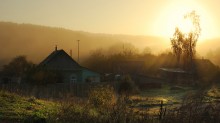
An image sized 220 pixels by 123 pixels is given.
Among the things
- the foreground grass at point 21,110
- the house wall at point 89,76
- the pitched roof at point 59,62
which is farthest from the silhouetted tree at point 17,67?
the foreground grass at point 21,110

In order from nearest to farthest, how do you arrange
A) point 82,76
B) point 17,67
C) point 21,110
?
point 21,110 < point 82,76 < point 17,67

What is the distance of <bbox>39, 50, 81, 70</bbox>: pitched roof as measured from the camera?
58062 mm

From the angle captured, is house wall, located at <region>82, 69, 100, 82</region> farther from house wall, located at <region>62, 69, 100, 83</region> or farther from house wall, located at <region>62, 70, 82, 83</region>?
house wall, located at <region>62, 70, 82, 83</region>

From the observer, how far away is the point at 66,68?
195 ft

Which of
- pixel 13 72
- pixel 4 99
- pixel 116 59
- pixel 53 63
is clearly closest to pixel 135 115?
pixel 4 99

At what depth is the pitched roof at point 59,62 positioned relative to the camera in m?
58.1

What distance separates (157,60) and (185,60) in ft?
49.3

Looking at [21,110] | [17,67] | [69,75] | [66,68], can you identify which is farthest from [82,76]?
[21,110]

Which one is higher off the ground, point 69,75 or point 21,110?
point 69,75

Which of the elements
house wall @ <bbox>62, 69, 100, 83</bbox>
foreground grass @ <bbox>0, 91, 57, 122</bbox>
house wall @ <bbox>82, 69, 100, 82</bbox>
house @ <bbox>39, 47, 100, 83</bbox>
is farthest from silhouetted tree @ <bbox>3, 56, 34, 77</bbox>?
foreground grass @ <bbox>0, 91, 57, 122</bbox>

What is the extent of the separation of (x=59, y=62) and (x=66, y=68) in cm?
127

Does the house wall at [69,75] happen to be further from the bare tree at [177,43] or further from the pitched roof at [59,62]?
the bare tree at [177,43]

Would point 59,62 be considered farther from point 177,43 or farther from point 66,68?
point 177,43

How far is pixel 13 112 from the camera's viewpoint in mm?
15930
